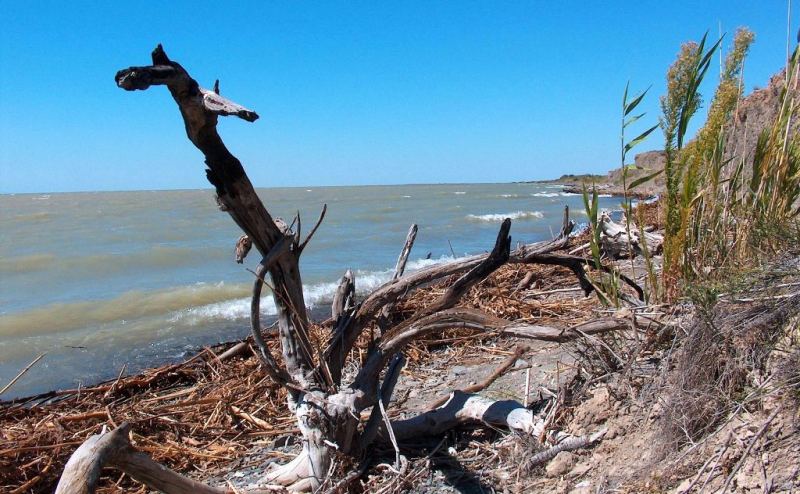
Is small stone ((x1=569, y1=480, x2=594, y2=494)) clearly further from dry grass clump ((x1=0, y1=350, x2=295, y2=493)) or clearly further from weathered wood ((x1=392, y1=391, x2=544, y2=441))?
dry grass clump ((x1=0, y1=350, x2=295, y2=493))

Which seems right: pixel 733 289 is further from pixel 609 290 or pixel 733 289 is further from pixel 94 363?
pixel 94 363

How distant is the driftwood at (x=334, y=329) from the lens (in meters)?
2.68

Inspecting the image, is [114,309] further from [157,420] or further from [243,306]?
[157,420]

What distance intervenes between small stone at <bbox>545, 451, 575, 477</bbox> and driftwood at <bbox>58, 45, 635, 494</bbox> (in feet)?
1.04

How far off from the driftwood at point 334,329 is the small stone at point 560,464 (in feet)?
1.04

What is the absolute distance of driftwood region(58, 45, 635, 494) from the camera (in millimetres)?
2676

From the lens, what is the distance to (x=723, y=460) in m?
2.21

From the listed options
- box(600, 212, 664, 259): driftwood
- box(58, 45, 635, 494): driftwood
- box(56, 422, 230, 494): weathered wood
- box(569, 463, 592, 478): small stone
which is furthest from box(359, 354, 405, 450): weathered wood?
box(600, 212, 664, 259): driftwood

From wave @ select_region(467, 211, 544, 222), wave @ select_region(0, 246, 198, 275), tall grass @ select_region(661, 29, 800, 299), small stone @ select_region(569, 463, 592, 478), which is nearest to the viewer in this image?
small stone @ select_region(569, 463, 592, 478)

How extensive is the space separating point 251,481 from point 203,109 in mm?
2191

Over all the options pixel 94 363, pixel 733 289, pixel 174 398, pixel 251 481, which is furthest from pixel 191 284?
pixel 733 289

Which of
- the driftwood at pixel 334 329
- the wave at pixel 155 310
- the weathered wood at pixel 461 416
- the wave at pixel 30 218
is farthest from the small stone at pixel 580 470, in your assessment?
the wave at pixel 30 218

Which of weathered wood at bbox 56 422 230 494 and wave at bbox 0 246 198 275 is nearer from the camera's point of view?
weathered wood at bbox 56 422 230 494

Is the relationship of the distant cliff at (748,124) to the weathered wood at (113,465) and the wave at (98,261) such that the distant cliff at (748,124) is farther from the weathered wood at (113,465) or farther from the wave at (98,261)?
the wave at (98,261)
